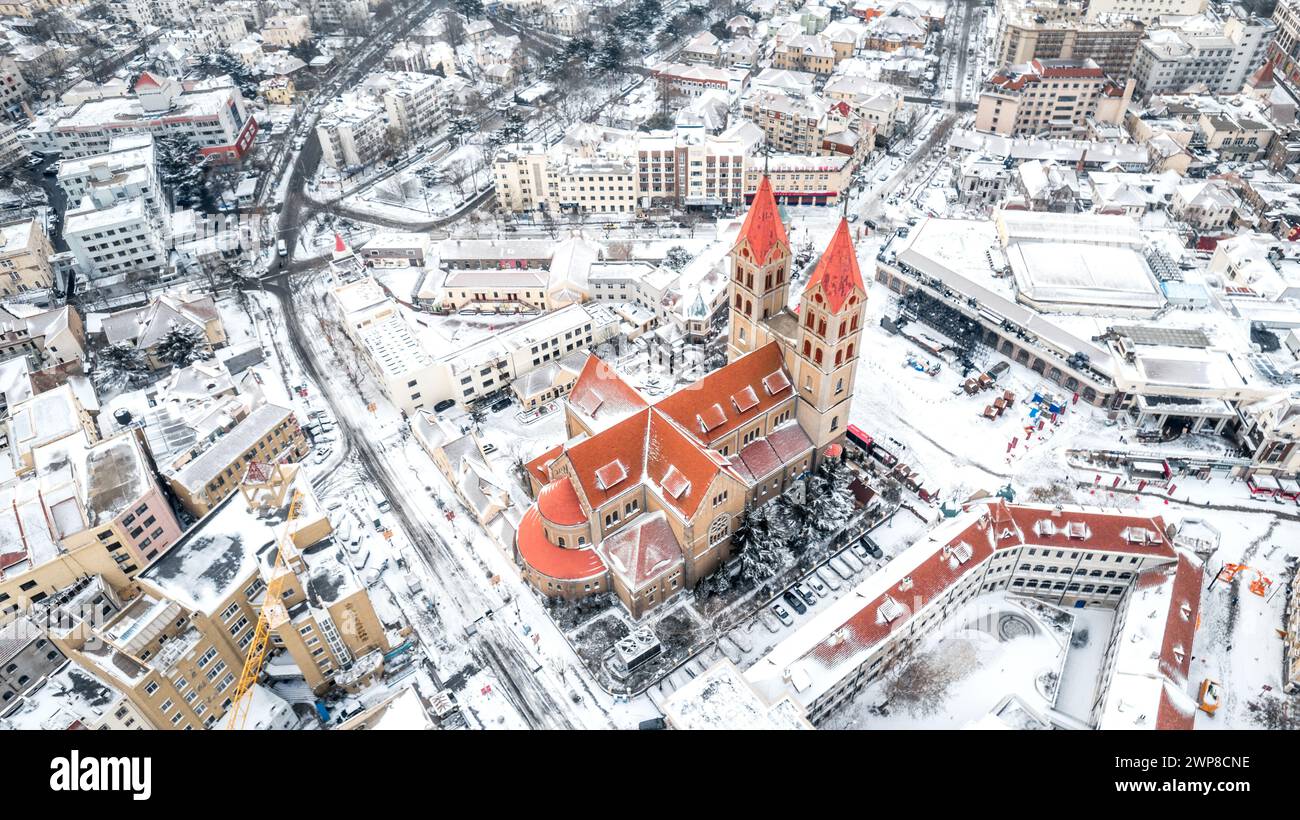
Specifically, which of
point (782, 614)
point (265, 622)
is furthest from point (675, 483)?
point (265, 622)

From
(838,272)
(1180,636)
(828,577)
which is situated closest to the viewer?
(1180,636)

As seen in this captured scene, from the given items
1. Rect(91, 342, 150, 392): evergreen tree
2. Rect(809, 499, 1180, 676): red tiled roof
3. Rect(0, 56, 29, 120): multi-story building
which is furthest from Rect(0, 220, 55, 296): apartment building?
Rect(809, 499, 1180, 676): red tiled roof

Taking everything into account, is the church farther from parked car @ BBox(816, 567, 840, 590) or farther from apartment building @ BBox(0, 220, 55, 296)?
apartment building @ BBox(0, 220, 55, 296)

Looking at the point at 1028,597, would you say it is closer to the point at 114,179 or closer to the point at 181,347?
the point at 181,347

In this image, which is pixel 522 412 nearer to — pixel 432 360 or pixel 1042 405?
pixel 432 360

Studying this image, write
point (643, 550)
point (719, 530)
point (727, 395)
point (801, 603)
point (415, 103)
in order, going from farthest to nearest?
point (415, 103), point (727, 395), point (801, 603), point (719, 530), point (643, 550)

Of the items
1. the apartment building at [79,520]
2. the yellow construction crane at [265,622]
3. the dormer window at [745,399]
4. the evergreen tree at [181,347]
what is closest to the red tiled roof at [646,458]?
the dormer window at [745,399]
